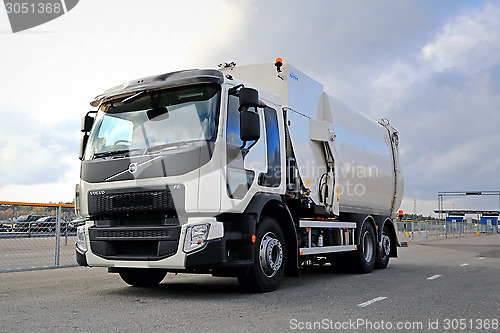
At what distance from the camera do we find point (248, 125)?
22.4 feet

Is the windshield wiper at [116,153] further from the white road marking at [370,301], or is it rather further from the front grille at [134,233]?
the white road marking at [370,301]

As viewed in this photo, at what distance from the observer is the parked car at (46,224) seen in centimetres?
1068

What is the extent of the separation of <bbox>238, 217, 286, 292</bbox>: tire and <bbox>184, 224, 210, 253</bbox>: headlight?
873 millimetres

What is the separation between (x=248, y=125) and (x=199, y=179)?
96 cm

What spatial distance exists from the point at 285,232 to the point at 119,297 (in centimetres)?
262

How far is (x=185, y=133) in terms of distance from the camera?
6824mm

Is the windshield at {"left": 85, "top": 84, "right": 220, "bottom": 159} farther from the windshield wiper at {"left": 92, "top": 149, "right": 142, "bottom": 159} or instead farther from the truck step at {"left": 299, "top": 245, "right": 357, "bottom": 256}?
the truck step at {"left": 299, "top": 245, "right": 357, "bottom": 256}

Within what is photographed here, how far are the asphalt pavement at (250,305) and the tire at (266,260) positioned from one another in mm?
169

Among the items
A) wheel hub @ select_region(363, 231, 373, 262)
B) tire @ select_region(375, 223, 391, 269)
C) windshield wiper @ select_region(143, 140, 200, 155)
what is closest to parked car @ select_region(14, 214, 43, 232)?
windshield wiper @ select_region(143, 140, 200, 155)

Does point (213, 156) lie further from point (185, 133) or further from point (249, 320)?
point (249, 320)

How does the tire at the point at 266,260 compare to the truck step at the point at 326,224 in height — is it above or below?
below

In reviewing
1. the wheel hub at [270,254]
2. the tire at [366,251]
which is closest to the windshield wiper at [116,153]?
the wheel hub at [270,254]

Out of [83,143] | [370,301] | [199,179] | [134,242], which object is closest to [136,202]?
[134,242]

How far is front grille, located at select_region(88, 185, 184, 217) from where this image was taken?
6.62 metres
